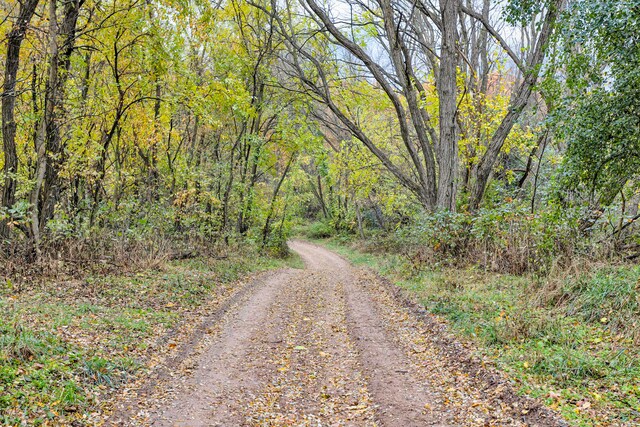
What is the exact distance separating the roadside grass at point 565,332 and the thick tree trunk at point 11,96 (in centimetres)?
947

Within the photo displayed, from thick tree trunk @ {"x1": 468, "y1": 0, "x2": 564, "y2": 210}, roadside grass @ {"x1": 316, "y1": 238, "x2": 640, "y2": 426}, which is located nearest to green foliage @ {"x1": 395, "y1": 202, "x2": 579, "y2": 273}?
roadside grass @ {"x1": 316, "y1": 238, "x2": 640, "y2": 426}

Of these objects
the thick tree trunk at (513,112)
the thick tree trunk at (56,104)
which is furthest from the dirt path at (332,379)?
the thick tree trunk at (513,112)

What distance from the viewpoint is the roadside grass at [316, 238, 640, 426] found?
4484mm

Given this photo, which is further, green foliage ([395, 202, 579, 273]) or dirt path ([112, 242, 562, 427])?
green foliage ([395, 202, 579, 273])

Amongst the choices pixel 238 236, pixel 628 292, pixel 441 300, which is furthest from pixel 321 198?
pixel 628 292

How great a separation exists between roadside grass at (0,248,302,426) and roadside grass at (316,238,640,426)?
4.82 meters

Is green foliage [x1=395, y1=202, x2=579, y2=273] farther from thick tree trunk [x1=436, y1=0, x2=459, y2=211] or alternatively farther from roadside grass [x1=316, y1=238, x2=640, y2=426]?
thick tree trunk [x1=436, y1=0, x2=459, y2=211]

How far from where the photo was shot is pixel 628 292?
634 cm

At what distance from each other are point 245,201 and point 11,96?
33.3 ft

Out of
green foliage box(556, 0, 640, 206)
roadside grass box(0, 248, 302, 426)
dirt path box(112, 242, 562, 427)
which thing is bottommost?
dirt path box(112, 242, 562, 427)

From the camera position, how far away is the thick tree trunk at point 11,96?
9414 millimetres

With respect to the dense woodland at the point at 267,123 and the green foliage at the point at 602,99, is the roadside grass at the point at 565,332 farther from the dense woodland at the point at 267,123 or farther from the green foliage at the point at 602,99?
the green foliage at the point at 602,99

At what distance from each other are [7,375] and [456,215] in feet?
33.0

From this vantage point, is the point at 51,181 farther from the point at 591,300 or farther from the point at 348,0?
the point at 591,300
